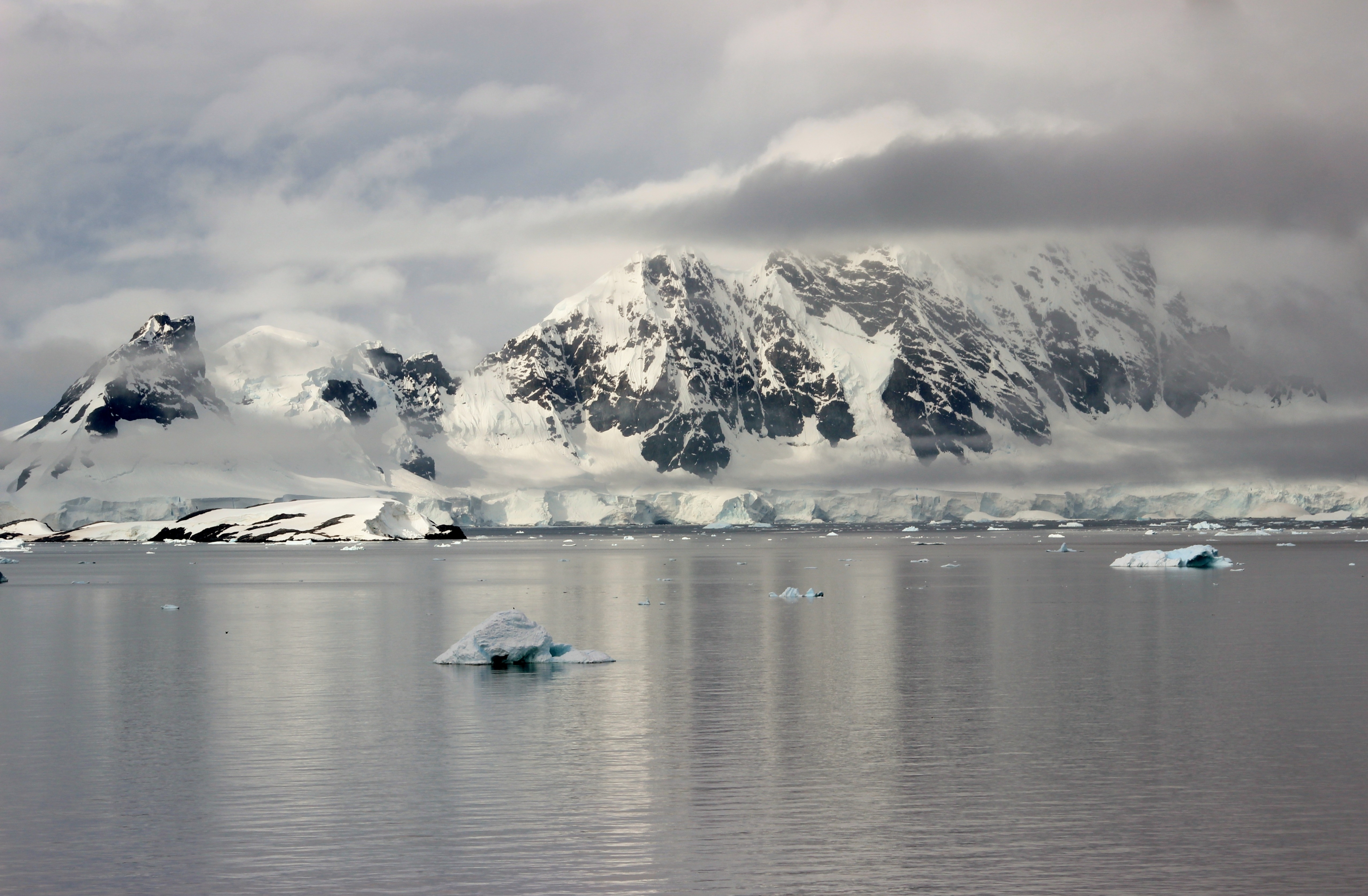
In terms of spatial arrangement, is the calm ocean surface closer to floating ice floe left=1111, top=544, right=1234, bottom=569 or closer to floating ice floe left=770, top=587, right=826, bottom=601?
floating ice floe left=770, top=587, right=826, bottom=601

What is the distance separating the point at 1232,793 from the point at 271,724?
19.3 m

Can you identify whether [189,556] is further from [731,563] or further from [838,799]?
[838,799]

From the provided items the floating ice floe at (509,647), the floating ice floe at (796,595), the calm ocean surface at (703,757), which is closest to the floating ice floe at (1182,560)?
the floating ice floe at (796,595)

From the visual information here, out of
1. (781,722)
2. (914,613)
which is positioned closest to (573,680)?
(781,722)

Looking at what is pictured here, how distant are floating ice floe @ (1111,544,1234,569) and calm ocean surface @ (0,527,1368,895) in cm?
4040

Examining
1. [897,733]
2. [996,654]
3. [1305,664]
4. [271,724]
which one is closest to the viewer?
[897,733]

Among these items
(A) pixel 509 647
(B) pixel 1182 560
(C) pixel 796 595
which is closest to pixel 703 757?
(A) pixel 509 647

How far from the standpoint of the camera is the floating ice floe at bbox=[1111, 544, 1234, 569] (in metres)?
97.2

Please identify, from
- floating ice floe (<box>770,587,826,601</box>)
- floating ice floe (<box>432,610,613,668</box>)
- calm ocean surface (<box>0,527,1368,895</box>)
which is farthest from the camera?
floating ice floe (<box>770,587,826,601</box>)

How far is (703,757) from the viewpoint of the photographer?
82.7ft

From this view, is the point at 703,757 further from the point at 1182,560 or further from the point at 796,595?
the point at 1182,560

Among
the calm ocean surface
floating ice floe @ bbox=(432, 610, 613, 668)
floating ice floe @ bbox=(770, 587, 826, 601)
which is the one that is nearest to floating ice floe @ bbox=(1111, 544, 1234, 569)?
floating ice floe @ bbox=(770, 587, 826, 601)

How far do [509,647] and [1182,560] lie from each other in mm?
71643

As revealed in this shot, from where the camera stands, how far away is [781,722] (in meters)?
29.1
